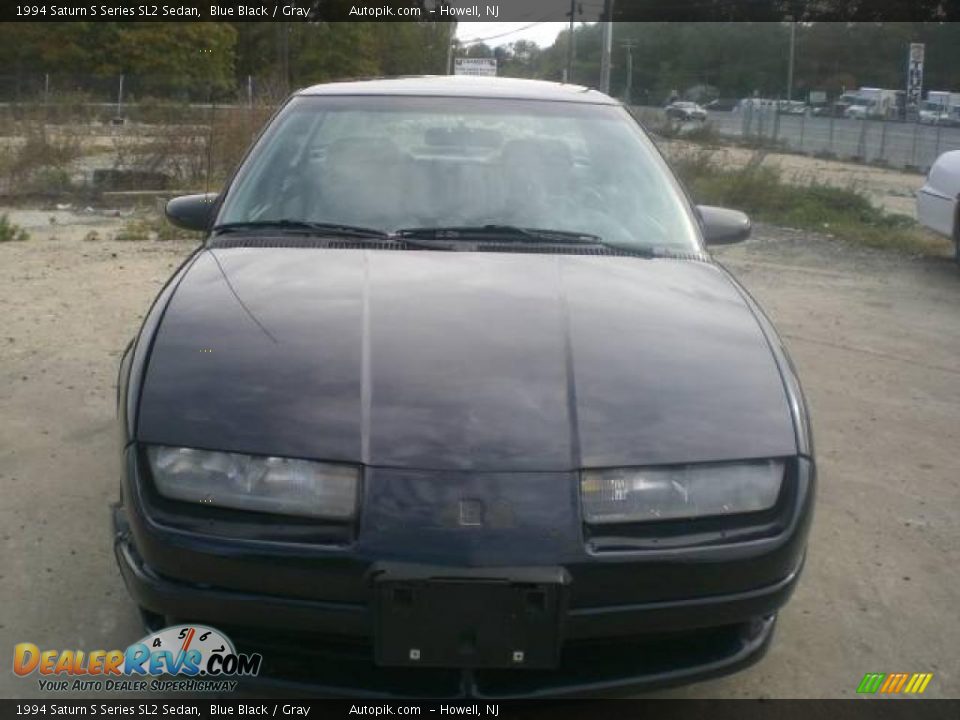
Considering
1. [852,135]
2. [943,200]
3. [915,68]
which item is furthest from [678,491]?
[852,135]

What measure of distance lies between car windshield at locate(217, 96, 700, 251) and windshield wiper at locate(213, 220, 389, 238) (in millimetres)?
26

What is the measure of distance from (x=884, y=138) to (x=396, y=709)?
28.1m

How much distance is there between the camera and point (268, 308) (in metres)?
2.85

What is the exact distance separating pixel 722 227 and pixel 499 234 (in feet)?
3.37

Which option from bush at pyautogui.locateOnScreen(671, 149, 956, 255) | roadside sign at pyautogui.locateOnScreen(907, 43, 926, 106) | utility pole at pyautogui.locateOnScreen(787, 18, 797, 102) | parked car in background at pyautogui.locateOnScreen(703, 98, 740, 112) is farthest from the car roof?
parked car in background at pyautogui.locateOnScreen(703, 98, 740, 112)

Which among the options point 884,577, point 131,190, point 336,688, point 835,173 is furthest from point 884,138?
point 336,688

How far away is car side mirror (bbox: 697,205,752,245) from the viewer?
13.0 feet

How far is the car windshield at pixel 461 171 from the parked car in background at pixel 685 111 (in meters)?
27.2

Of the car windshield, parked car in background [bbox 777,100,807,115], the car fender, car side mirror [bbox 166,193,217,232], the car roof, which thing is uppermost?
parked car in background [bbox 777,100,807,115]

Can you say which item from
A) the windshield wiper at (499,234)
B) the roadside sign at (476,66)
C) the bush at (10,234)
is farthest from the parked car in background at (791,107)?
the windshield wiper at (499,234)

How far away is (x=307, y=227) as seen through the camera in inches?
136

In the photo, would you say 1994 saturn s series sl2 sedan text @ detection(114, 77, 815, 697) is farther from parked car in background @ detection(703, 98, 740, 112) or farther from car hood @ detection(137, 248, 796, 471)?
parked car in background @ detection(703, 98, 740, 112)

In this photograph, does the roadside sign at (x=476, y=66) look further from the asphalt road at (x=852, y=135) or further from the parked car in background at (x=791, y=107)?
the parked car in background at (x=791, y=107)

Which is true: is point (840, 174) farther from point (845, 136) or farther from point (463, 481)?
point (463, 481)
